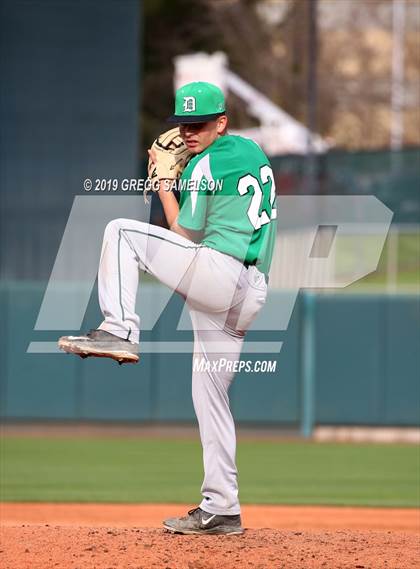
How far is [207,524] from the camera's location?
5582 mm

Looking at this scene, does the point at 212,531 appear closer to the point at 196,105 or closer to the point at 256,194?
the point at 256,194

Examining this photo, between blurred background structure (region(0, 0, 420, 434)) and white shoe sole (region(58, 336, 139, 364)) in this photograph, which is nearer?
white shoe sole (region(58, 336, 139, 364))

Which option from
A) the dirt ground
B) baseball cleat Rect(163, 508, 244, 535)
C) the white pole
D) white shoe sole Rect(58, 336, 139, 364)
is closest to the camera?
white shoe sole Rect(58, 336, 139, 364)

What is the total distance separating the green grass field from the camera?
10.1 metres

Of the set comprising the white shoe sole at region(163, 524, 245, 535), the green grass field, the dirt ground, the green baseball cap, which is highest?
the green baseball cap

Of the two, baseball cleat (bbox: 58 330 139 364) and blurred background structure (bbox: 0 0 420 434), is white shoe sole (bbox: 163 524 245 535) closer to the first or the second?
baseball cleat (bbox: 58 330 139 364)

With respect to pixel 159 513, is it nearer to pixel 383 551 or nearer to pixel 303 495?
pixel 303 495

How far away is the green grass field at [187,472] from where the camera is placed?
1005 centimetres

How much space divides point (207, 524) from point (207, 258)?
1.23 meters

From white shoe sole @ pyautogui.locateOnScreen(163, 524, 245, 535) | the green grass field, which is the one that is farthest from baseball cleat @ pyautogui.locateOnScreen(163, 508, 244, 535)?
the green grass field

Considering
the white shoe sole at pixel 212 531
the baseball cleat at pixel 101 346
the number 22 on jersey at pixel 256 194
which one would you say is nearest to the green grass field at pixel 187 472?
the white shoe sole at pixel 212 531

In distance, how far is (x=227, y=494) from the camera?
5520mm

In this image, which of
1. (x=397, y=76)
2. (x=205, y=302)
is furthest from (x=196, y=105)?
(x=397, y=76)

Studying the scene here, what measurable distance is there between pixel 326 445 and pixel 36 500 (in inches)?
166
